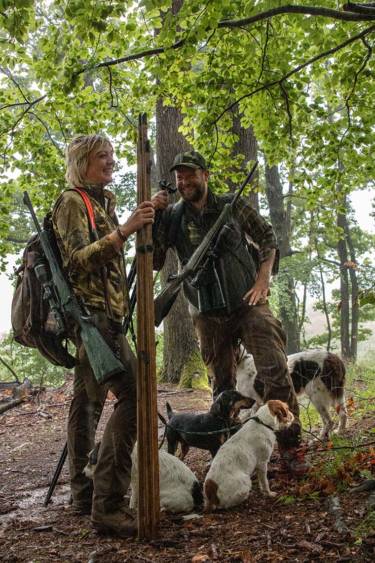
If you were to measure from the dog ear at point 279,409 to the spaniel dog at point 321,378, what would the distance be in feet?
6.41

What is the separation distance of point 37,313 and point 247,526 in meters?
2.15

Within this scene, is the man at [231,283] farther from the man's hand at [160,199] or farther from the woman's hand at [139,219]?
the woman's hand at [139,219]

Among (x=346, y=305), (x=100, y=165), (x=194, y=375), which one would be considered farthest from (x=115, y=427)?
(x=346, y=305)

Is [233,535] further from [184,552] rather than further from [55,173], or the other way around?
[55,173]

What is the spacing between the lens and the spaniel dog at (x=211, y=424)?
15.5 feet

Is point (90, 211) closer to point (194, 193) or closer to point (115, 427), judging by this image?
point (194, 193)

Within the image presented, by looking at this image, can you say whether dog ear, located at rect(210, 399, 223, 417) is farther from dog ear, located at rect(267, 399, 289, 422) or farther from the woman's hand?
the woman's hand

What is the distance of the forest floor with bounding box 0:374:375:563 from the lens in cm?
309

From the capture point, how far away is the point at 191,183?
4.66 metres

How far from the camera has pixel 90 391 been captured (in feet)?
12.7

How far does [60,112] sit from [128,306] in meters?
3.84

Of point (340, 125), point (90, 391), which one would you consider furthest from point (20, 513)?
point (340, 125)

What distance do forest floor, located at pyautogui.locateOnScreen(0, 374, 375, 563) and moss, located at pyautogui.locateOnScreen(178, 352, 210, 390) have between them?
4.06 metres

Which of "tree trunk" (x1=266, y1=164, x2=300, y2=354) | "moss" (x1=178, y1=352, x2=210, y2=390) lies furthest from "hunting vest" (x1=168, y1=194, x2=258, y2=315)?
"tree trunk" (x1=266, y1=164, x2=300, y2=354)
